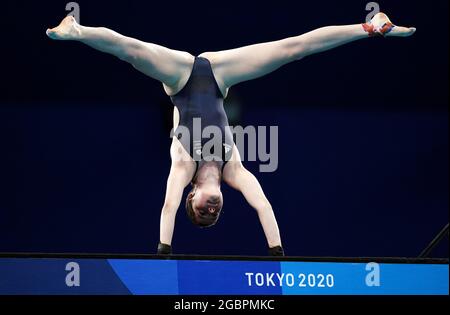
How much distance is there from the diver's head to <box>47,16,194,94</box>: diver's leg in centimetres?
50

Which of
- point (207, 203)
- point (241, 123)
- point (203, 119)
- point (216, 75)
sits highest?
point (241, 123)

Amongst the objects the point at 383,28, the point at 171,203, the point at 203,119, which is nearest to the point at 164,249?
the point at 171,203

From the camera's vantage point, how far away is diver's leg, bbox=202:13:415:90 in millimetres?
3957

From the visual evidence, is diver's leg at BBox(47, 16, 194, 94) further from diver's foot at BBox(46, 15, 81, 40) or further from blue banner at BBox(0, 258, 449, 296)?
blue banner at BBox(0, 258, 449, 296)

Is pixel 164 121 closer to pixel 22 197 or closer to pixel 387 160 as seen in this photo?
pixel 22 197

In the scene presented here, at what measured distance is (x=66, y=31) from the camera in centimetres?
345

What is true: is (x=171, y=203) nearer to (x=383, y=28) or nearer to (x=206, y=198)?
(x=206, y=198)

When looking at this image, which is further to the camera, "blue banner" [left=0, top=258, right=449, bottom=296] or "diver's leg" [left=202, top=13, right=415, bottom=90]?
"diver's leg" [left=202, top=13, right=415, bottom=90]

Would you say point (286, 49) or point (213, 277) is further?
point (286, 49)

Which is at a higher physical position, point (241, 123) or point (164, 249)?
point (241, 123)

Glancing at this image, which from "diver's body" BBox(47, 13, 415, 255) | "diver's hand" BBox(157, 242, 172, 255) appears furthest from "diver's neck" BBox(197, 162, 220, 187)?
"diver's hand" BBox(157, 242, 172, 255)

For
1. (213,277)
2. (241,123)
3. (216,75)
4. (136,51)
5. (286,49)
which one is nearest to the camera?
(213,277)

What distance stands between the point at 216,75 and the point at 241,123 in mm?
1487

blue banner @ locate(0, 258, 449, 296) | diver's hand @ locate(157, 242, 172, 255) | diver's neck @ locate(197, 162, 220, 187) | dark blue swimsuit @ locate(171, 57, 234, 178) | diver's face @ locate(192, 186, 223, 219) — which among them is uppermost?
dark blue swimsuit @ locate(171, 57, 234, 178)
